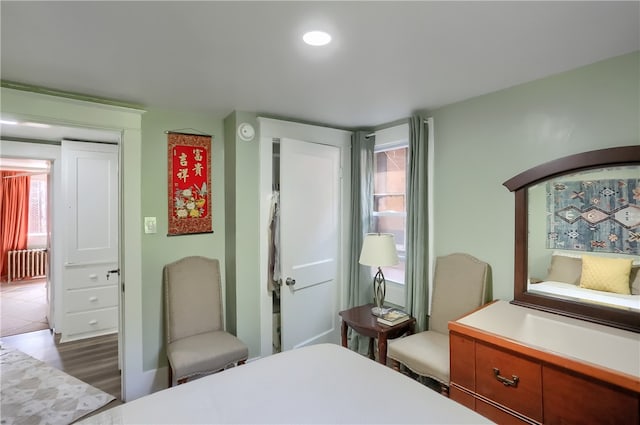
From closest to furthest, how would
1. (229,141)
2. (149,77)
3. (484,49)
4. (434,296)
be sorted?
(484,49), (149,77), (434,296), (229,141)

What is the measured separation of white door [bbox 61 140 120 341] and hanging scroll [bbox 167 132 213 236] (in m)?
1.73

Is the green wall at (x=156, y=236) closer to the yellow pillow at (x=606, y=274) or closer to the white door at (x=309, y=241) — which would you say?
the white door at (x=309, y=241)

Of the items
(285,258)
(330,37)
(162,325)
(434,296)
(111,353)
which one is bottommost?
(111,353)

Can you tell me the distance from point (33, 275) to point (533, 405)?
8668 millimetres

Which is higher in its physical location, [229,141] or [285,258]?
[229,141]

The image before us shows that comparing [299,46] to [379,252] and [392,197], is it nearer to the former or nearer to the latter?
[379,252]

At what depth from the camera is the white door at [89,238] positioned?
3.59 m

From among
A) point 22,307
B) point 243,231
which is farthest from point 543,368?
point 22,307

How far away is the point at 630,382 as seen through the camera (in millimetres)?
1184

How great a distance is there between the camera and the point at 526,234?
204cm

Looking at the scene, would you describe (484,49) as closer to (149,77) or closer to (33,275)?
(149,77)

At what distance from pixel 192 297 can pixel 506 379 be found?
2240mm

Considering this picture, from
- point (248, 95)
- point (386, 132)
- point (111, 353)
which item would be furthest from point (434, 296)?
point (111, 353)

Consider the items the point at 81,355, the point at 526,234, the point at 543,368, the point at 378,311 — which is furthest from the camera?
the point at 81,355
